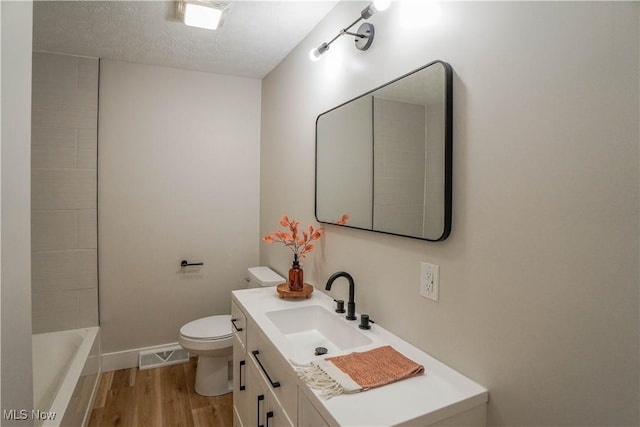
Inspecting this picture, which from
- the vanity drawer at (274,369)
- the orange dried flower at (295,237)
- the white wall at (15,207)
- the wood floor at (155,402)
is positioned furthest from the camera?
the wood floor at (155,402)

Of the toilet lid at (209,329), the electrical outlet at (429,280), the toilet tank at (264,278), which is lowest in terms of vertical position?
the toilet lid at (209,329)

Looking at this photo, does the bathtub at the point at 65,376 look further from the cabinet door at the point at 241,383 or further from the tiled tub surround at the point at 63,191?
the cabinet door at the point at 241,383

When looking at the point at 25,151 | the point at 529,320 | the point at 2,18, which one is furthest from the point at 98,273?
the point at 529,320

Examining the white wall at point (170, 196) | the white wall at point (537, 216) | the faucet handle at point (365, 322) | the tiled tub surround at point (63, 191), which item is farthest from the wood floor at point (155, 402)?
the white wall at point (537, 216)

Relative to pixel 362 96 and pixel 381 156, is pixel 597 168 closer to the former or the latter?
pixel 381 156

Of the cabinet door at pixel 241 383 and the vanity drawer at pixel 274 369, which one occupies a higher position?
the vanity drawer at pixel 274 369

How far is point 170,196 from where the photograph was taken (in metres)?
2.97

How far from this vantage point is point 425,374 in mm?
1199

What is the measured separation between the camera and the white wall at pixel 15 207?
79cm

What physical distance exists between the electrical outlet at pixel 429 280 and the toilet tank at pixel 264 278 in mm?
1361

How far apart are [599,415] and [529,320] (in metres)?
0.25

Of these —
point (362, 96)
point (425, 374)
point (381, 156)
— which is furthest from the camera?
point (362, 96)

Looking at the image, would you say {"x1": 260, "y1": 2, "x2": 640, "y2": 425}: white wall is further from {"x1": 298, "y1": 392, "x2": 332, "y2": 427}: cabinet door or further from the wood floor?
the wood floor

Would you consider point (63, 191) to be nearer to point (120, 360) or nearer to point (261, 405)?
point (120, 360)
